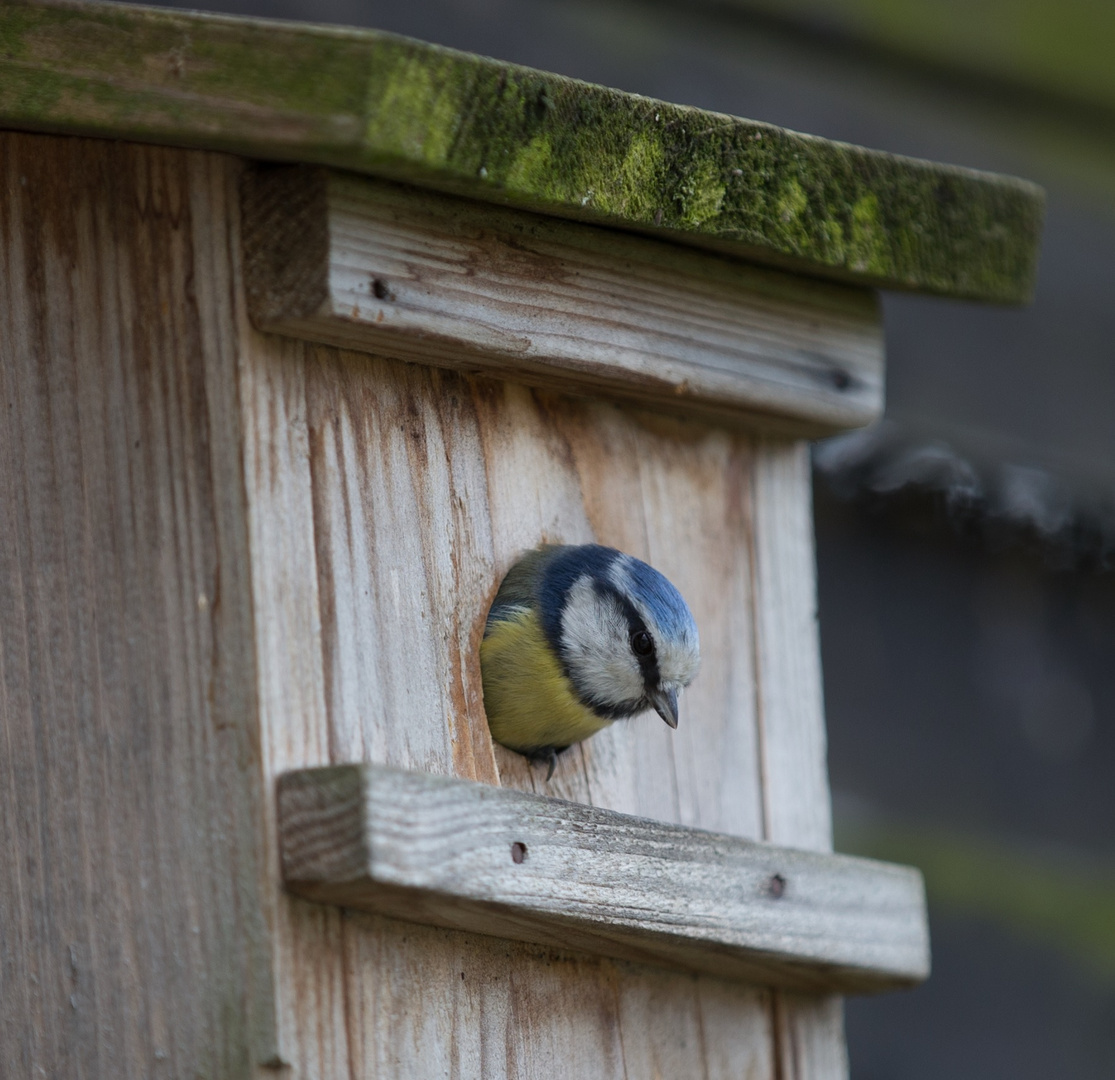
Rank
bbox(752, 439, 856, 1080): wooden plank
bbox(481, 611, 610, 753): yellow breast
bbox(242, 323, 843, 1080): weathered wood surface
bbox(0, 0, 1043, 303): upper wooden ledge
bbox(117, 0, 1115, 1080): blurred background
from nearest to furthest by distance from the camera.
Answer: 1. bbox(0, 0, 1043, 303): upper wooden ledge
2. bbox(242, 323, 843, 1080): weathered wood surface
3. bbox(481, 611, 610, 753): yellow breast
4. bbox(752, 439, 856, 1080): wooden plank
5. bbox(117, 0, 1115, 1080): blurred background

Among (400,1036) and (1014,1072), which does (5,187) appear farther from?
Answer: (1014,1072)

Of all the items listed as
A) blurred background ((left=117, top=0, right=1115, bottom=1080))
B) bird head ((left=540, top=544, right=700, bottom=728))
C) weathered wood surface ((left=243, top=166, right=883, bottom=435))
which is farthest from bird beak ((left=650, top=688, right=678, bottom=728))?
blurred background ((left=117, top=0, right=1115, bottom=1080))

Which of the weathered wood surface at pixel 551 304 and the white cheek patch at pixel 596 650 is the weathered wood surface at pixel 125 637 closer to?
the weathered wood surface at pixel 551 304

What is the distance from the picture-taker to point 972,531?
10.1ft

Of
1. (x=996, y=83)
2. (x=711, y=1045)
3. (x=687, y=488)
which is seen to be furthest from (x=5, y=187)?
(x=996, y=83)

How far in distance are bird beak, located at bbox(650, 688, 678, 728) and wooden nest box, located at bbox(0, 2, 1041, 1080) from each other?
0.35 feet

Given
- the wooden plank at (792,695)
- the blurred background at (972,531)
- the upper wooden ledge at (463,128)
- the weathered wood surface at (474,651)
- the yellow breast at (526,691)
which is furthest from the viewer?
the blurred background at (972,531)

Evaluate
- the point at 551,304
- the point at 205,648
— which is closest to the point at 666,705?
the point at 551,304

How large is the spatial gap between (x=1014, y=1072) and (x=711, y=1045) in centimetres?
126

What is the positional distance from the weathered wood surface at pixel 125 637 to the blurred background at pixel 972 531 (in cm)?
122

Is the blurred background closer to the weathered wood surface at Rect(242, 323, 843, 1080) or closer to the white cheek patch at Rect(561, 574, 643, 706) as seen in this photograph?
the weathered wood surface at Rect(242, 323, 843, 1080)

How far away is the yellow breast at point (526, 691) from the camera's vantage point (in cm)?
188

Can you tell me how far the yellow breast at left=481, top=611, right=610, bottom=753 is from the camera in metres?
1.88

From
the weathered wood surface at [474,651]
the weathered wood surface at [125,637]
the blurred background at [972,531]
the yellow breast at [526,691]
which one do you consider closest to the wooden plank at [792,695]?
the weathered wood surface at [474,651]
